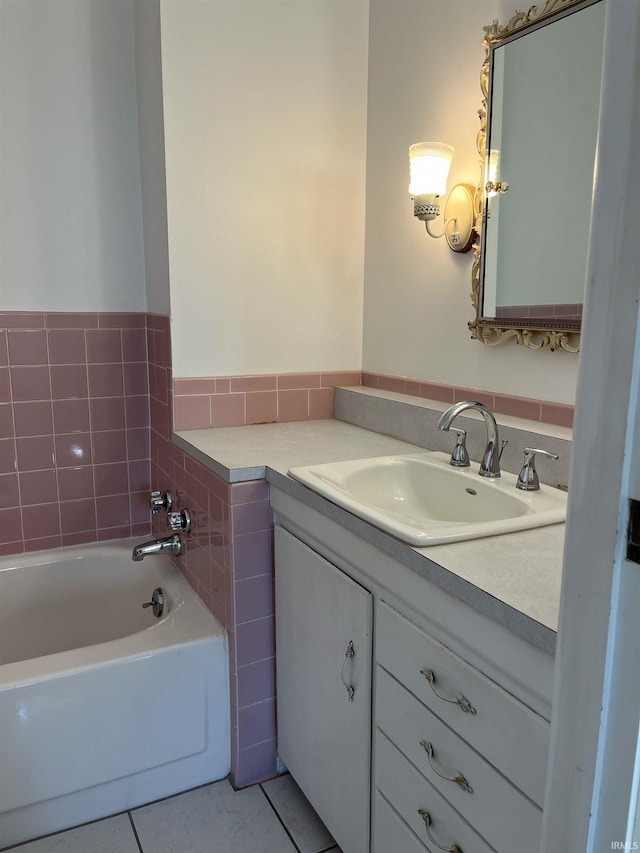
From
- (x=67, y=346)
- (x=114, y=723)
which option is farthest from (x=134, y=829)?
(x=67, y=346)

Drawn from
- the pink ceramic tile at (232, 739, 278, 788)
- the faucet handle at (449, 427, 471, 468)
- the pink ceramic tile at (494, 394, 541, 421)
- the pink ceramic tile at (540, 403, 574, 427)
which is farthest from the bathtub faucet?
the pink ceramic tile at (540, 403, 574, 427)

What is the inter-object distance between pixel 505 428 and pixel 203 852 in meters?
1.23

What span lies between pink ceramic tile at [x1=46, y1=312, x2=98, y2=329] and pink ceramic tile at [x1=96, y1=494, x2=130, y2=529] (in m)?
0.61

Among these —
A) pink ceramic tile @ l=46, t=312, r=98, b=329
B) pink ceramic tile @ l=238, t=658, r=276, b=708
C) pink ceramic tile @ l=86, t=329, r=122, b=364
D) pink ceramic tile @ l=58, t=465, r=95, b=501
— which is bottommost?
pink ceramic tile @ l=238, t=658, r=276, b=708

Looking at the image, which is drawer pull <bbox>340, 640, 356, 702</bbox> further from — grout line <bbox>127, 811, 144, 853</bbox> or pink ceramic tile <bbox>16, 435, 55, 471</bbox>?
pink ceramic tile <bbox>16, 435, 55, 471</bbox>

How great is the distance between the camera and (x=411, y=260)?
1.99 metres

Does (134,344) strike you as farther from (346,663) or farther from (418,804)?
(418,804)

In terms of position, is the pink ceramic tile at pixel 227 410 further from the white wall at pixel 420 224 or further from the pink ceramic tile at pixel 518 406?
the pink ceramic tile at pixel 518 406

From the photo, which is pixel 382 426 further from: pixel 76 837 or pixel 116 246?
pixel 76 837

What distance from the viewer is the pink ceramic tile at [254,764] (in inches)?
66.7

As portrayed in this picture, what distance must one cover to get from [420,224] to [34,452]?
1.47 m

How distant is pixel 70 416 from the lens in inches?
86.3

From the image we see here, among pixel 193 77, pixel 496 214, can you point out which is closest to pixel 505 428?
pixel 496 214

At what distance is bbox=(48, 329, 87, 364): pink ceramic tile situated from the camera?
2127mm
